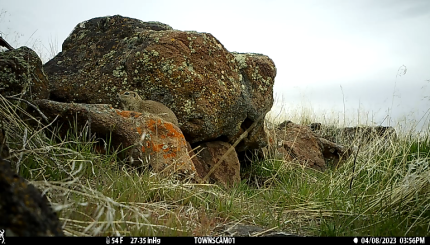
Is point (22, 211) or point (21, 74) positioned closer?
point (22, 211)

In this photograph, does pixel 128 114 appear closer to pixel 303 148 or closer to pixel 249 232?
pixel 249 232

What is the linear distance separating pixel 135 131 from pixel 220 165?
171cm

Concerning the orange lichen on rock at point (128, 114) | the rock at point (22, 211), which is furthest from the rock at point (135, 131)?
the rock at point (22, 211)

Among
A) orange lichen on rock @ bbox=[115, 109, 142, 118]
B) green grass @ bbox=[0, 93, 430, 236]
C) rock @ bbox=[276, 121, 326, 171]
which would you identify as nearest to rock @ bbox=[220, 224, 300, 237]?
green grass @ bbox=[0, 93, 430, 236]

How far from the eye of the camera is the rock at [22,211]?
1172 mm

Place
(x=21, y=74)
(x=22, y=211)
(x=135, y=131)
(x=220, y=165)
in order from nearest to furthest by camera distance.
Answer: (x=22, y=211) < (x=21, y=74) < (x=135, y=131) < (x=220, y=165)

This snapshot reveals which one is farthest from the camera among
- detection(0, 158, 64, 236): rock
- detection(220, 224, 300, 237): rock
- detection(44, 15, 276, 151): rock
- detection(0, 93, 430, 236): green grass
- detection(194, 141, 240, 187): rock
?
detection(194, 141, 240, 187): rock

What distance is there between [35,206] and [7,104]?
1.88m

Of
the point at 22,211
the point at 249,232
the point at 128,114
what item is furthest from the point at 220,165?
the point at 22,211

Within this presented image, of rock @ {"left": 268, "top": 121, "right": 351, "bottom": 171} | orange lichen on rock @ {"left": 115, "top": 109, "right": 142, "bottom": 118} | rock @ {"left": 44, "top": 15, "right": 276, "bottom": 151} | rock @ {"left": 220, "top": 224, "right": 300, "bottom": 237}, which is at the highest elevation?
rock @ {"left": 44, "top": 15, "right": 276, "bottom": 151}

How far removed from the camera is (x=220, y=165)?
4.95 m

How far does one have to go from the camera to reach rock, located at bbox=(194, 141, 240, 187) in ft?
15.6

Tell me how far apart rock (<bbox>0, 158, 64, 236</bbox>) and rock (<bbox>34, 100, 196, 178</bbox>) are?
1902mm

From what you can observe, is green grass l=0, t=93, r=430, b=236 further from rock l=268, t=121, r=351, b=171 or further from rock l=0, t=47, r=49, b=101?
rock l=268, t=121, r=351, b=171
